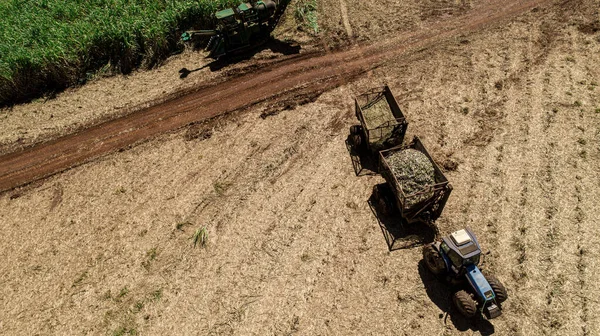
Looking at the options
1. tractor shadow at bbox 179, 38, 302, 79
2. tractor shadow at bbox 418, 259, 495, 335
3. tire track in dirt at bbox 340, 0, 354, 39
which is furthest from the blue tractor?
tire track in dirt at bbox 340, 0, 354, 39

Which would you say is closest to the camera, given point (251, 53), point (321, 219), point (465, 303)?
point (465, 303)

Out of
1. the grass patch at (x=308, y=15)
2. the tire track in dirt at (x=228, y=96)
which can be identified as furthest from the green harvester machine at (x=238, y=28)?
the tire track in dirt at (x=228, y=96)

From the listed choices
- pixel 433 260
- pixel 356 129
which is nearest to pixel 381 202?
pixel 433 260

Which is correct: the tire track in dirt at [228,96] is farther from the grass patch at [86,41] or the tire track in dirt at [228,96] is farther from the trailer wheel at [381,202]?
the trailer wheel at [381,202]

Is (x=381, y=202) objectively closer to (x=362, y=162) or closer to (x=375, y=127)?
(x=362, y=162)

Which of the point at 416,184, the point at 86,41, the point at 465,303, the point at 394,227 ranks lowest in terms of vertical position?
the point at 465,303

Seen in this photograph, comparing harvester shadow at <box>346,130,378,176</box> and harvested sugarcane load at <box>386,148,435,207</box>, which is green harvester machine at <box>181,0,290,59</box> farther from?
harvested sugarcane load at <box>386,148,435,207</box>
